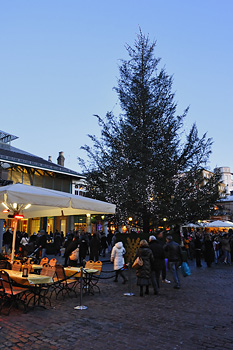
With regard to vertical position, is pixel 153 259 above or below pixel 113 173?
below

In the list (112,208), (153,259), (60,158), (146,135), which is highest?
(60,158)

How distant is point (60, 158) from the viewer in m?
45.8

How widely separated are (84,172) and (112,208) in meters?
9.39

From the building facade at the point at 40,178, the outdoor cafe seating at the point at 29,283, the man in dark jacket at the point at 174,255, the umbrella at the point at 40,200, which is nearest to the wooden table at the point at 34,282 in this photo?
the outdoor cafe seating at the point at 29,283

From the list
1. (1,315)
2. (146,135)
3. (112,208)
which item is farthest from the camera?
(146,135)

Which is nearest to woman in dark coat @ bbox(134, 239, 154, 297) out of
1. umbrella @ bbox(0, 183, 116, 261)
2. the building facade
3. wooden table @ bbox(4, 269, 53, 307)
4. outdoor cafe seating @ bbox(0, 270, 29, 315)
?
umbrella @ bbox(0, 183, 116, 261)

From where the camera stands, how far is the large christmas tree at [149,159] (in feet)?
51.6

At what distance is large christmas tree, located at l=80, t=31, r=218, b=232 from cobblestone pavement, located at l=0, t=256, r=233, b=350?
7.67m

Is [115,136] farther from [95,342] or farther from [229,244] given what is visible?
[95,342]

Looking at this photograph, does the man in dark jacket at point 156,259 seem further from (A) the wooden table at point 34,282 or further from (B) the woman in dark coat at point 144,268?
(A) the wooden table at point 34,282

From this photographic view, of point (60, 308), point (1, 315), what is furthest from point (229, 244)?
point (1, 315)

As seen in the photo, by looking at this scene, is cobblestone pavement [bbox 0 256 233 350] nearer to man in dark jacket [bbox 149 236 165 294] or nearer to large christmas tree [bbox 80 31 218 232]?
man in dark jacket [bbox 149 236 165 294]

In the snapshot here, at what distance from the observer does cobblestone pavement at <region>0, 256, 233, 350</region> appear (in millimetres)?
4590

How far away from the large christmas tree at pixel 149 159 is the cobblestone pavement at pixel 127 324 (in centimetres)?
767
